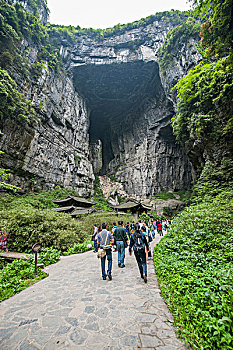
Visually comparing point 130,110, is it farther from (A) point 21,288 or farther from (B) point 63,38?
(A) point 21,288

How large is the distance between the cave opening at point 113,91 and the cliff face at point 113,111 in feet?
0.58

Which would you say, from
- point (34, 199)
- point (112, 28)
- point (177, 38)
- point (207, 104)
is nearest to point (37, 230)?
point (34, 199)

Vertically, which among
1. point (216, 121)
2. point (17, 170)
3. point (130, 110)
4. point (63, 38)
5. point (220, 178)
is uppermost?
point (63, 38)

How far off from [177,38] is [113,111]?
2066 cm

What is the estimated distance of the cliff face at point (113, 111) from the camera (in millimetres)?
24016

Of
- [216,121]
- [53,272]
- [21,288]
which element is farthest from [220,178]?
[21,288]

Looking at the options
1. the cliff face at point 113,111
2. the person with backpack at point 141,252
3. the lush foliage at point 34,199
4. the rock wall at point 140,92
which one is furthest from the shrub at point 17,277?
the rock wall at point 140,92

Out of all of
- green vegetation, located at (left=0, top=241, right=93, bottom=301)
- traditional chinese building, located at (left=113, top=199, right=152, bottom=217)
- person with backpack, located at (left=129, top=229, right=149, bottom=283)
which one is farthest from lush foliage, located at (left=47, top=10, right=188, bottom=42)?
person with backpack, located at (left=129, top=229, right=149, bottom=283)

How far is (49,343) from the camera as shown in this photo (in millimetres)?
2010

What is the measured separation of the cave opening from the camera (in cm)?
3338

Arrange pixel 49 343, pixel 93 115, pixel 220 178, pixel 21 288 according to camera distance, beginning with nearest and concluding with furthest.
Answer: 1. pixel 49 343
2. pixel 21 288
3. pixel 220 178
4. pixel 93 115

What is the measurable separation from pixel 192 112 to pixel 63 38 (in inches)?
1286

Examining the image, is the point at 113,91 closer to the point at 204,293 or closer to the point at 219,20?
the point at 219,20

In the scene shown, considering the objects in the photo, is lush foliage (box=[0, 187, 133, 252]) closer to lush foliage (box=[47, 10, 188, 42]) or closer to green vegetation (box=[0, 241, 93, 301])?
green vegetation (box=[0, 241, 93, 301])
